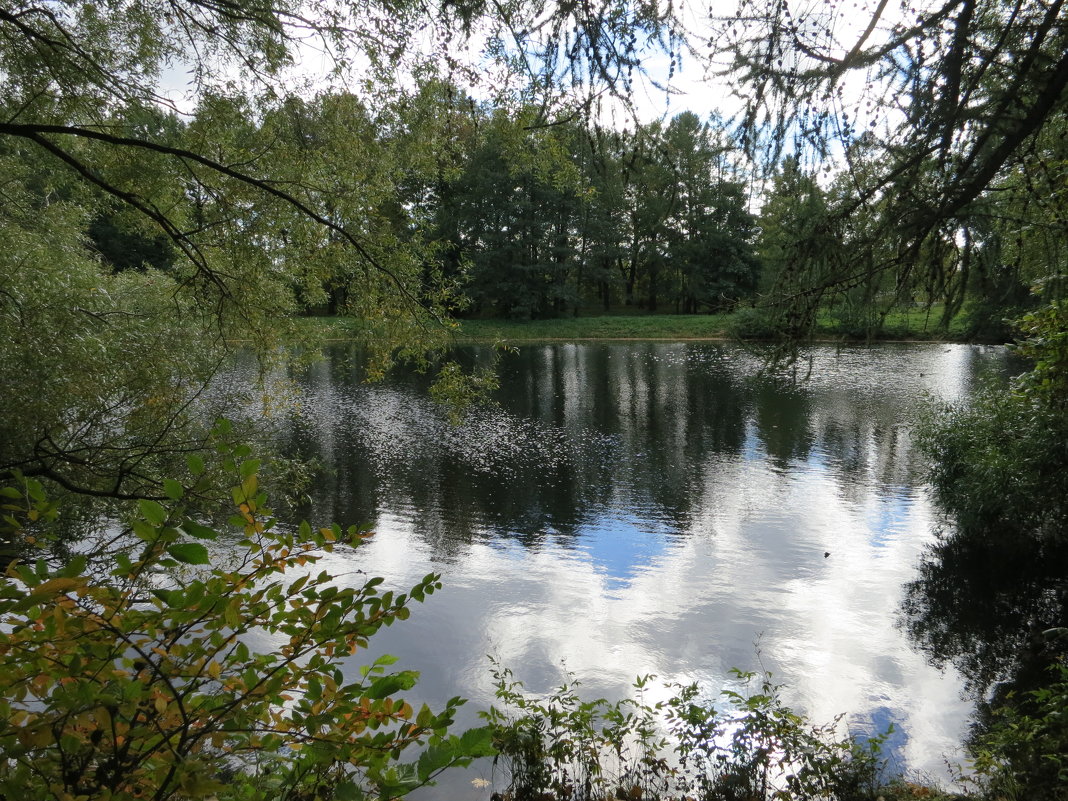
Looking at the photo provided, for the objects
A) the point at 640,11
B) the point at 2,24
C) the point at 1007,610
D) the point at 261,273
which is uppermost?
the point at 2,24

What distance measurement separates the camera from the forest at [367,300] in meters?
1.60

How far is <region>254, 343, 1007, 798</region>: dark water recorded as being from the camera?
286 inches

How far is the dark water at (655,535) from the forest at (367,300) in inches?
30.6

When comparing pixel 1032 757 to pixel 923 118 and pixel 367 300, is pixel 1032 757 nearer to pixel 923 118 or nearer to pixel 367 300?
pixel 923 118

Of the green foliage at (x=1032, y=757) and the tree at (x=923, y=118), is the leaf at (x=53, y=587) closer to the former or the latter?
the tree at (x=923, y=118)

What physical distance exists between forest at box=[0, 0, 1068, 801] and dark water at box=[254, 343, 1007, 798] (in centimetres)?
78

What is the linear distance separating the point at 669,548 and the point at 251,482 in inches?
375

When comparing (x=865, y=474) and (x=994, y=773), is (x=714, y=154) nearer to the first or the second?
(x=994, y=773)

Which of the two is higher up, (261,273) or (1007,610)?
(261,273)

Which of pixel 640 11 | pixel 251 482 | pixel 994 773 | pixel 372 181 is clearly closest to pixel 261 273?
pixel 372 181

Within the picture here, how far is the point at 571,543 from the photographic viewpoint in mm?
10930

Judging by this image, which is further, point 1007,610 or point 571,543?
point 571,543

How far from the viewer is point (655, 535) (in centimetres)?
1116

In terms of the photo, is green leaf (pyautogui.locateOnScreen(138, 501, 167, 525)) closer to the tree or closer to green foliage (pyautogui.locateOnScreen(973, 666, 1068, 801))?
the tree
